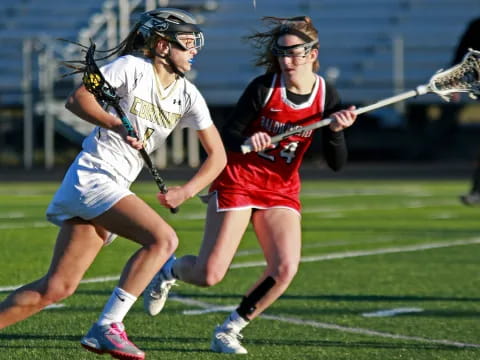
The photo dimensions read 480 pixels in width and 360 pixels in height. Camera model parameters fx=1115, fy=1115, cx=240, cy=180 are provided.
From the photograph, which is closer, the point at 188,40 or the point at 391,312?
the point at 188,40

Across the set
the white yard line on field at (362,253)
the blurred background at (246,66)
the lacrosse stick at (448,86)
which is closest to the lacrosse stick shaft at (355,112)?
the lacrosse stick at (448,86)

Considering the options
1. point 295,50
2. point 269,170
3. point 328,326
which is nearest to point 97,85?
point 295,50

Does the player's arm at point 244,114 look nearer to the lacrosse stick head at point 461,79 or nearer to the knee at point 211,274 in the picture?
the knee at point 211,274

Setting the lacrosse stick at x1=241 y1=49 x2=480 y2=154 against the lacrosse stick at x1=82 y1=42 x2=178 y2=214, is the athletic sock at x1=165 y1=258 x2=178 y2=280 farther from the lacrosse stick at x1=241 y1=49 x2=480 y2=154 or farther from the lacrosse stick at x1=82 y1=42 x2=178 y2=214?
the lacrosse stick at x1=82 y1=42 x2=178 y2=214

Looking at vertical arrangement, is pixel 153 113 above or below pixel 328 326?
above

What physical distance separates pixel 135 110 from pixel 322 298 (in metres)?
3.06

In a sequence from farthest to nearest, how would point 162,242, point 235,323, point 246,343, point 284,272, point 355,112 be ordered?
point 246,343 → point 235,323 → point 284,272 → point 355,112 → point 162,242

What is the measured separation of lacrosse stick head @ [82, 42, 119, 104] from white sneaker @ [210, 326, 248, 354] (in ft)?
4.89

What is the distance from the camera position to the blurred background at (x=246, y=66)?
29656mm

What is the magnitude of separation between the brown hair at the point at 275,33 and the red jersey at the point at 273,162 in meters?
0.12

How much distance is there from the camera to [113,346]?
193 inches

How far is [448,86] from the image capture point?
229 inches

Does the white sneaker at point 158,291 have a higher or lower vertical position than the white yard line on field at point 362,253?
higher

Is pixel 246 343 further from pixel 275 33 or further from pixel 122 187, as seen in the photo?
pixel 275 33
